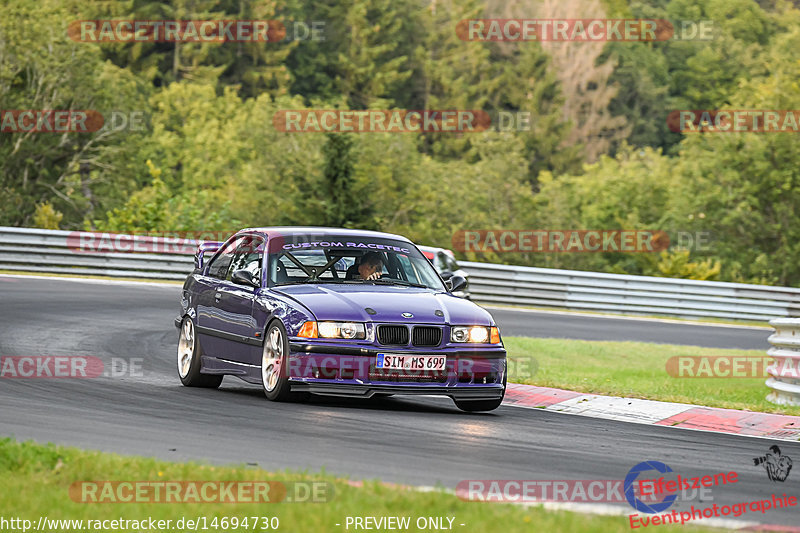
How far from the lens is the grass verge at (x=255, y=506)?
5.97m

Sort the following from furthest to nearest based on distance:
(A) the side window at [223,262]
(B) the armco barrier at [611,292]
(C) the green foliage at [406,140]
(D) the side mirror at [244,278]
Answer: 1. (C) the green foliage at [406,140]
2. (B) the armco barrier at [611,292]
3. (A) the side window at [223,262]
4. (D) the side mirror at [244,278]

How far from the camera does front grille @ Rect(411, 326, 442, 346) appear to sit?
10758mm

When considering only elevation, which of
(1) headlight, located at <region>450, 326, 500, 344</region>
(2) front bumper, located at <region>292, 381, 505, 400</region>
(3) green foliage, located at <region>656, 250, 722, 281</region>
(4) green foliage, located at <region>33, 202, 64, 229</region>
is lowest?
(3) green foliage, located at <region>656, 250, 722, 281</region>

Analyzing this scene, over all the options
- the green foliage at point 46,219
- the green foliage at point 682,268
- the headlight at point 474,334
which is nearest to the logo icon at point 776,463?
the headlight at point 474,334

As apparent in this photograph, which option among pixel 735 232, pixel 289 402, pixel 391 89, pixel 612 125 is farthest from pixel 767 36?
pixel 289 402

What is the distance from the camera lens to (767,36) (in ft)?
320

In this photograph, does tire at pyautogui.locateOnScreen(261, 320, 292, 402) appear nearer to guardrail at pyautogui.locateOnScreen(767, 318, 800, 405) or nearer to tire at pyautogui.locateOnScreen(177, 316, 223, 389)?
tire at pyautogui.locateOnScreen(177, 316, 223, 389)

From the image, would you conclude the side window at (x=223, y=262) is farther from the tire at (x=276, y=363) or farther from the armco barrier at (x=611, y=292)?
the armco barrier at (x=611, y=292)

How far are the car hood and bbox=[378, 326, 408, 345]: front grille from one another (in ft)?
0.22

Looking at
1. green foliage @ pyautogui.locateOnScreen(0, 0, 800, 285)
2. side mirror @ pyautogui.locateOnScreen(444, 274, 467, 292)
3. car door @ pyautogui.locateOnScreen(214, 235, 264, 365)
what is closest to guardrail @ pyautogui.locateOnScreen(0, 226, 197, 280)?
green foliage @ pyautogui.locateOnScreen(0, 0, 800, 285)

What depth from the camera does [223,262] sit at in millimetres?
12969

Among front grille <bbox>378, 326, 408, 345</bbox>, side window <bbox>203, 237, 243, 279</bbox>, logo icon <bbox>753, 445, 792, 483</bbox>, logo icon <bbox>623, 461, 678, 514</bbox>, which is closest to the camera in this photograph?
logo icon <bbox>623, 461, 678, 514</bbox>

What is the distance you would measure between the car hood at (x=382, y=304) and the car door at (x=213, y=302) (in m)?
0.99

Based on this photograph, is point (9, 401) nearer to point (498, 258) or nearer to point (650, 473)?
point (650, 473)
